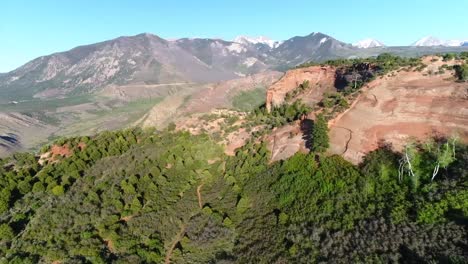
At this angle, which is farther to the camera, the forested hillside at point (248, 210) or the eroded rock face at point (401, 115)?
the eroded rock face at point (401, 115)

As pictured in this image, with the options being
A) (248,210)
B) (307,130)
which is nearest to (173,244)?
(248,210)

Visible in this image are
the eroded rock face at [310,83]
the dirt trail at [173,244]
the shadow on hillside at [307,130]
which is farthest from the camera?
the eroded rock face at [310,83]

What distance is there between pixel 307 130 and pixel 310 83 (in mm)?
28271

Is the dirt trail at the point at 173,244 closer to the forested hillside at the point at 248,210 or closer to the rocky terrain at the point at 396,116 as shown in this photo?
the forested hillside at the point at 248,210

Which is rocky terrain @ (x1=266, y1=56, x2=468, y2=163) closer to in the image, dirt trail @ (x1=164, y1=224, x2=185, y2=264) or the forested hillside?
the forested hillside

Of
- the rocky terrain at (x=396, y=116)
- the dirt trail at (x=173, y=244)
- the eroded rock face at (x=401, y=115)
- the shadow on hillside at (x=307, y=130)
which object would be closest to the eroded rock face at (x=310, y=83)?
the shadow on hillside at (x=307, y=130)

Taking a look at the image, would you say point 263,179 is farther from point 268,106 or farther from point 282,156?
point 268,106

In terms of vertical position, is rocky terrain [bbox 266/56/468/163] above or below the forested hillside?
above

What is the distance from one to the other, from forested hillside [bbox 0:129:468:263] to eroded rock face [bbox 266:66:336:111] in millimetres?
24344

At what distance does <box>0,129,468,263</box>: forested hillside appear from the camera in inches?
1537

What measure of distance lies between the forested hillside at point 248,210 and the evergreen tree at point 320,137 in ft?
5.61

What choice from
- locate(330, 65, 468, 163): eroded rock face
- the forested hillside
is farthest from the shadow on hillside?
the forested hillside

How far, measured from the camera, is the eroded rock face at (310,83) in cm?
8419

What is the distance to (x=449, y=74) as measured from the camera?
2384 inches
